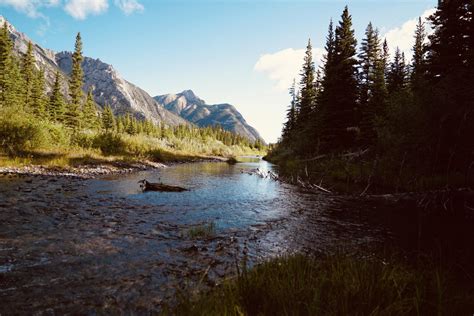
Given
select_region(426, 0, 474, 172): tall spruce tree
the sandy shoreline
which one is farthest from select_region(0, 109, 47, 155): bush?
select_region(426, 0, 474, 172): tall spruce tree

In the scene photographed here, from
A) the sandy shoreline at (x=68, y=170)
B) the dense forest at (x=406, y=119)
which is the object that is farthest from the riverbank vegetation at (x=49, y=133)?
the dense forest at (x=406, y=119)

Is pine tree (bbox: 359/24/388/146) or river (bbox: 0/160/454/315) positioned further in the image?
pine tree (bbox: 359/24/388/146)

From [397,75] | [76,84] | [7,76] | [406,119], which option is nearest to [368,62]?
[397,75]

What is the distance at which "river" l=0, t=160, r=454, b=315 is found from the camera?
16.3 ft

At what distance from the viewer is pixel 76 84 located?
56094 mm

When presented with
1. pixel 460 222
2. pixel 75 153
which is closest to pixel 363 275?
pixel 460 222

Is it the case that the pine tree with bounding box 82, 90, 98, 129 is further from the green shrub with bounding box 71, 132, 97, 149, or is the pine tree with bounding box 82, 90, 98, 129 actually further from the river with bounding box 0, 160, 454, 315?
the river with bounding box 0, 160, 454, 315

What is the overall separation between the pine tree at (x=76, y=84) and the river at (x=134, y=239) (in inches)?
1772

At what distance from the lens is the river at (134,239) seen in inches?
195

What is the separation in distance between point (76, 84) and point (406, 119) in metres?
59.7

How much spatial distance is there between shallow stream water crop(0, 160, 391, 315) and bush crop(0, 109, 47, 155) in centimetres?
1003

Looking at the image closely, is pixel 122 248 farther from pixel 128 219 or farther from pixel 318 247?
pixel 318 247

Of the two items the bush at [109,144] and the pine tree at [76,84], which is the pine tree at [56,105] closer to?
the pine tree at [76,84]

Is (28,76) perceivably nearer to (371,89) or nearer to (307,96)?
(307,96)
